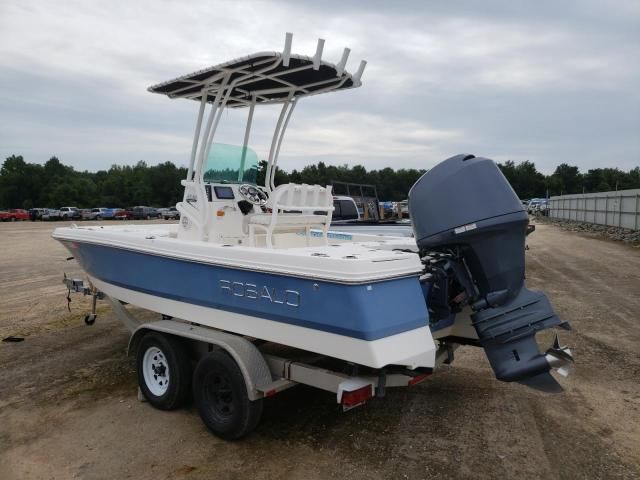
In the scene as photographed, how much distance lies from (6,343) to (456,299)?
568 centimetres

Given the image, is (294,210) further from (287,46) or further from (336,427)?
(336,427)

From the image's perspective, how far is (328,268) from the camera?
330 centimetres

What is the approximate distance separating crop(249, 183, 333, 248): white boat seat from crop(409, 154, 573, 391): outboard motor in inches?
50.6

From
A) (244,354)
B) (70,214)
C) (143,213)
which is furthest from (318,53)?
(143,213)

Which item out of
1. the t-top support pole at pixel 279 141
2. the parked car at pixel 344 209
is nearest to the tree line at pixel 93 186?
the parked car at pixel 344 209

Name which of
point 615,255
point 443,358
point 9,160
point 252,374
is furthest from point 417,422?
point 9,160

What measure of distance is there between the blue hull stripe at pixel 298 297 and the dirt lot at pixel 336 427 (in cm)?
104

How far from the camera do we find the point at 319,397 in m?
4.90

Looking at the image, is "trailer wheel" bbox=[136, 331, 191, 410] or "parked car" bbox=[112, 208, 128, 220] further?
"parked car" bbox=[112, 208, 128, 220]

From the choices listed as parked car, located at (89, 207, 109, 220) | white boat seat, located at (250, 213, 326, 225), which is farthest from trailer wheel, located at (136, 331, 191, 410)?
parked car, located at (89, 207, 109, 220)

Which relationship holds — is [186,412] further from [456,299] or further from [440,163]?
[440,163]

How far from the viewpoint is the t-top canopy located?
4.61 meters

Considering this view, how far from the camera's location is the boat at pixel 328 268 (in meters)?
3.32

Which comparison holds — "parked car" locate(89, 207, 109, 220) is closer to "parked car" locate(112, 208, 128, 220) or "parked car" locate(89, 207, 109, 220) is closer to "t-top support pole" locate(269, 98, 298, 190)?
"parked car" locate(112, 208, 128, 220)
